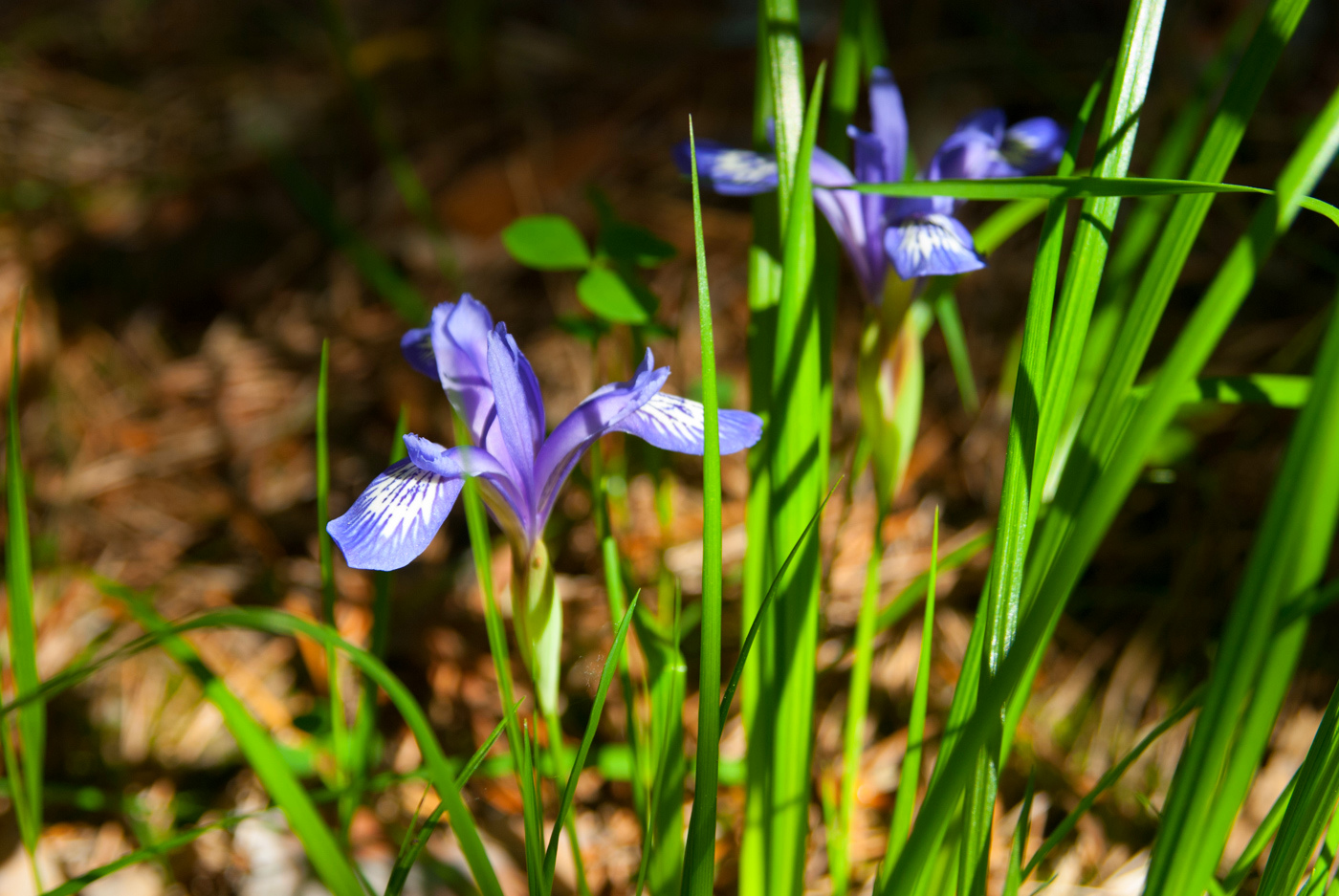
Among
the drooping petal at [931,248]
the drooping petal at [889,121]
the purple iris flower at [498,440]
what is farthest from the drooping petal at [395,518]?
the drooping petal at [889,121]

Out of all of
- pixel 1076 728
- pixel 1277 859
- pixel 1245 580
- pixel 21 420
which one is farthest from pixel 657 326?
pixel 21 420

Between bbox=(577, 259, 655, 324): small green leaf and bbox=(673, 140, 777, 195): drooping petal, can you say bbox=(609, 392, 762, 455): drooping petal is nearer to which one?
bbox=(577, 259, 655, 324): small green leaf

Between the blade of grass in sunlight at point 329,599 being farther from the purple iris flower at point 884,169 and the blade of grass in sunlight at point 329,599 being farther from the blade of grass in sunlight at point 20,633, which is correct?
the purple iris flower at point 884,169

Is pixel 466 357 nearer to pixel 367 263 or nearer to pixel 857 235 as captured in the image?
pixel 857 235

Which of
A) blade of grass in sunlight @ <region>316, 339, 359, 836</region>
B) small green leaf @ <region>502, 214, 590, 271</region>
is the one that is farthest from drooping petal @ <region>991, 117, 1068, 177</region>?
blade of grass in sunlight @ <region>316, 339, 359, 836</region>

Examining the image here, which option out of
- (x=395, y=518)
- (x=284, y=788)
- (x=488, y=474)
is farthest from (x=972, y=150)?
(x=284, y=788)

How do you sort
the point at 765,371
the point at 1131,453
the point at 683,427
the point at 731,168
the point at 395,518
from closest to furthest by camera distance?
1. the point at 1131,453
2. the point at 395,518
3. the point at 683,427
4. the point at 765,371
5. the point at 731,168

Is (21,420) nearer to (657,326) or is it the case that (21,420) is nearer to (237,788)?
(237,788)
